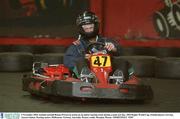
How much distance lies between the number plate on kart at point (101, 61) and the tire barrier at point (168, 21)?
3.96 meters

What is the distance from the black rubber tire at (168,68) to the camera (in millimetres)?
7414

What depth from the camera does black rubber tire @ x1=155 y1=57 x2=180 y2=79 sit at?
7414mm

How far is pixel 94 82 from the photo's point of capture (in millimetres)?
5117

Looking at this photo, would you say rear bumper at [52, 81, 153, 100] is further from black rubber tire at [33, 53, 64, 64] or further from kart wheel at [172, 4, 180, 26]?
kart wheel at [172, 4, 180, 26]

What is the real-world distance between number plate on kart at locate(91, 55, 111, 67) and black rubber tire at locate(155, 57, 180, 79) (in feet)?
7.82

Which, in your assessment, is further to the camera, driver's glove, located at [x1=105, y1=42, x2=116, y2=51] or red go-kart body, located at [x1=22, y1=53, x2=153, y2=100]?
driver's glove, located at [x1=105, y1=42, x2=116, y2=51]

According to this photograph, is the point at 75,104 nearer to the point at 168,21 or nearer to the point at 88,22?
the point at 88,22

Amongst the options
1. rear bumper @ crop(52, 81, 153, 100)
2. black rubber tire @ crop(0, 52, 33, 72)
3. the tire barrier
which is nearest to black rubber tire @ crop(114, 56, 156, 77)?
the tire barrier

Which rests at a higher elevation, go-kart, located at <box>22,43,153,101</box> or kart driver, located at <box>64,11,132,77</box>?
kart driver, located at <box>64,11,132,77</box>

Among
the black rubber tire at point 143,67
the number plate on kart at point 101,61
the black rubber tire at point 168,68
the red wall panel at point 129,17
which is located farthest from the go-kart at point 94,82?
the red wall panel at point 129,17

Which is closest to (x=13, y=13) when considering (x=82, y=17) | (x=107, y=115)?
(x=82, y=17)

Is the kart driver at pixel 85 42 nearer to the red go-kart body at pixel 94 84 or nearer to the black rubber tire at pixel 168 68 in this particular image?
the red go-kart body at pixel 94 84

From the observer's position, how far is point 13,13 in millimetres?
9227

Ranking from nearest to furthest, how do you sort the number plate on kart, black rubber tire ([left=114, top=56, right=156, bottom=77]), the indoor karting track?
the indoor karting track → the number plate on kart → black rubber tire ([left=114, top=56, right=156, bottom=77])
